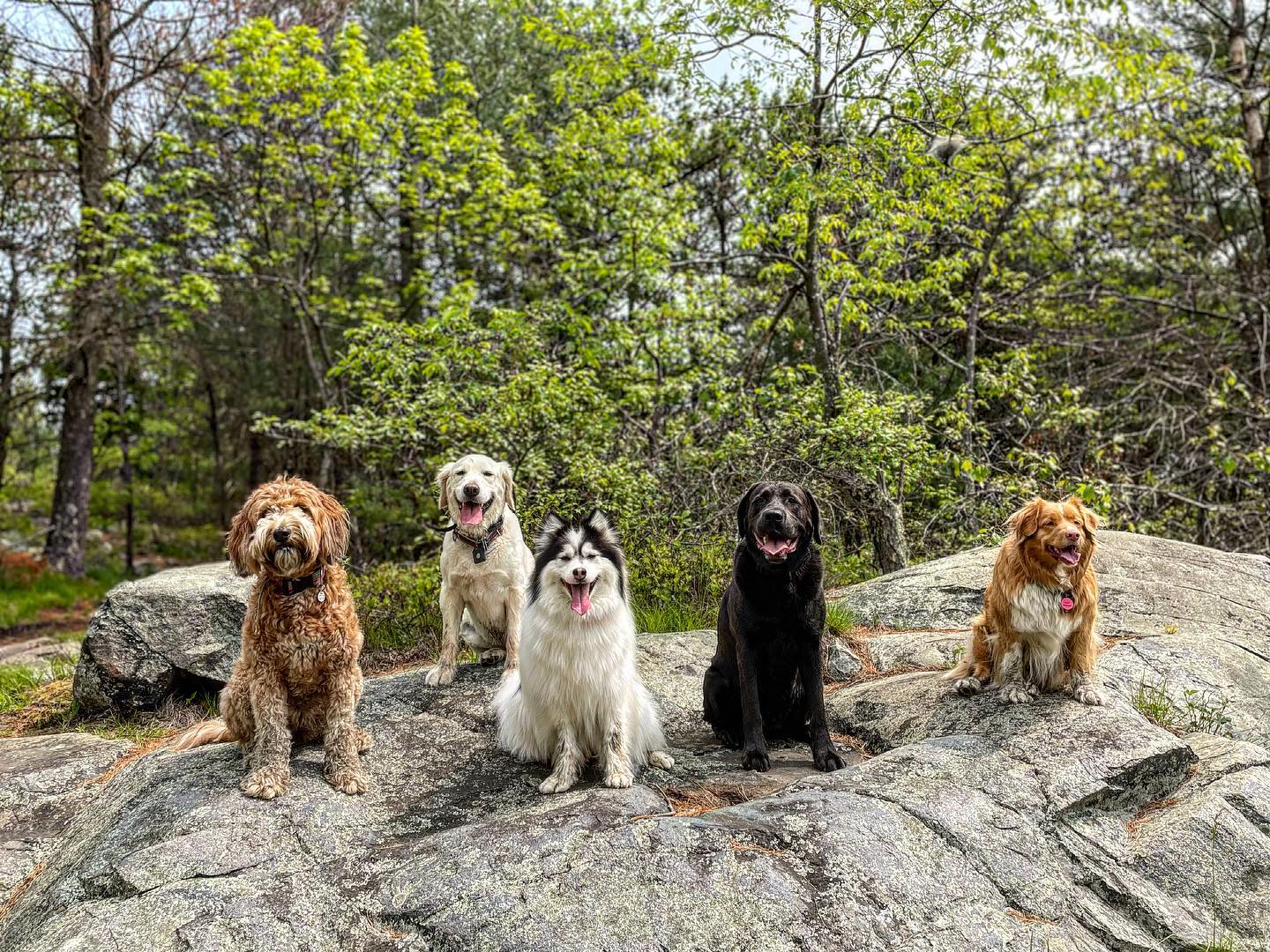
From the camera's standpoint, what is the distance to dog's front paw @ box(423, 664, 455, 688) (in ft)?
→ 19.3

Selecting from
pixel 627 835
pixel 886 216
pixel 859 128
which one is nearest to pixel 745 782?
pixel 627 835

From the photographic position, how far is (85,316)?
13945 mm

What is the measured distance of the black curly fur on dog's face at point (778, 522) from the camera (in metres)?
4.67

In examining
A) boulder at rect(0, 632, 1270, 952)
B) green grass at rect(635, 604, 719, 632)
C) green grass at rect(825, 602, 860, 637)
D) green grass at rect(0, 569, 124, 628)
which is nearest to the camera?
boulder at rect(0, 632, 1270, 952)

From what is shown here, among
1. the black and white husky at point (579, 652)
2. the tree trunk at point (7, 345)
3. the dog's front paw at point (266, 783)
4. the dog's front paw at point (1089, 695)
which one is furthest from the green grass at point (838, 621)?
the tree trunk at point (7, 345)

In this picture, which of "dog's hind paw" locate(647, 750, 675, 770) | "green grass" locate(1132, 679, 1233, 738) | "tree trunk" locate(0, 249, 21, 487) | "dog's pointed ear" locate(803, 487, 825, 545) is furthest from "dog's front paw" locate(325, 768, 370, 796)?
"tree trunk" locate(0, 249, 21, 487)

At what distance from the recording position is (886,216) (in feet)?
30.8

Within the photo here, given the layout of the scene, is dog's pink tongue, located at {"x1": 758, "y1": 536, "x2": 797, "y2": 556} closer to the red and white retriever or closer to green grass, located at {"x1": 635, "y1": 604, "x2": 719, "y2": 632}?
the red and white retriever

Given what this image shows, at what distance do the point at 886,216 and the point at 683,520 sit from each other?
12.9ft

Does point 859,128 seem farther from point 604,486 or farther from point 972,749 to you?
point 972,749

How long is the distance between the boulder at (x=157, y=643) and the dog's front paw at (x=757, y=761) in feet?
14.0

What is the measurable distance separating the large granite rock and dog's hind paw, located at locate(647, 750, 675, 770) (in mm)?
2269

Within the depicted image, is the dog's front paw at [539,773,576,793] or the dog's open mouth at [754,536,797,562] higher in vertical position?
the dog's open mouth at [754,536,797,562]

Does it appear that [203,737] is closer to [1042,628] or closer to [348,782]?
[348,782]
